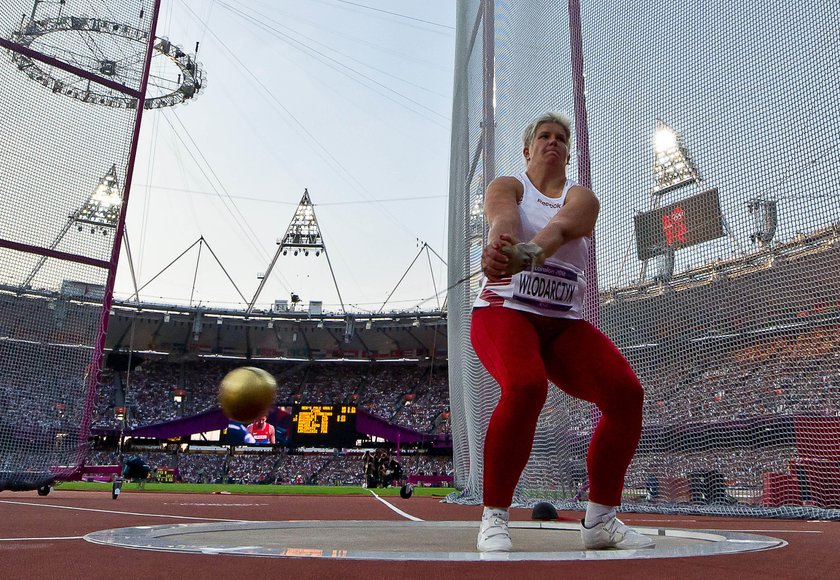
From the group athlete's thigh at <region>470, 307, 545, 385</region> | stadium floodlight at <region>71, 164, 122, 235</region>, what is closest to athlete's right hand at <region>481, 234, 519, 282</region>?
athlete's thigh at <region>470, 307, 545, 385</region>

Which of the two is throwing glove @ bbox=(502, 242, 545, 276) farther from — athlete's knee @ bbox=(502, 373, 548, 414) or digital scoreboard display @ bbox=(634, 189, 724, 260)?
digital scoreboard display @ bbox=(634, 189, 724, 260)

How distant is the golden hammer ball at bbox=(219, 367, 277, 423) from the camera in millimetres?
7012

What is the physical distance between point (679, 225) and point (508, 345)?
4.26m

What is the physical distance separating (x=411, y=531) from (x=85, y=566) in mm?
1992

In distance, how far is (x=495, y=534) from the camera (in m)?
2.20

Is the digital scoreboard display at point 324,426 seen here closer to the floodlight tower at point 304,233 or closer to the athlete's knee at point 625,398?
the floodlight tower at point 304,233

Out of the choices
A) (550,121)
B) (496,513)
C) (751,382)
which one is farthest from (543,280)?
(751,382)

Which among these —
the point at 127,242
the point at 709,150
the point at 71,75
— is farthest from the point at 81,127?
the point at 127,242

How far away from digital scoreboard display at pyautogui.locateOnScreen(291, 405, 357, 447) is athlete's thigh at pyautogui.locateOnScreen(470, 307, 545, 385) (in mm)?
24235

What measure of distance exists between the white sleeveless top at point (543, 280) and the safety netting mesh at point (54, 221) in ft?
24.9

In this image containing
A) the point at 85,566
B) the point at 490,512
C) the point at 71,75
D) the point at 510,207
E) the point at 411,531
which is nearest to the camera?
the point at 85,566

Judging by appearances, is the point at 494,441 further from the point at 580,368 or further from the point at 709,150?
the point at 709,150

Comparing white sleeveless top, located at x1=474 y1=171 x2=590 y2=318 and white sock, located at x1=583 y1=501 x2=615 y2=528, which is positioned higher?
white sleeveless top, located at x1=474 y1=171 x2=590 y2=318

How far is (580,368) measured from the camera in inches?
97.3
